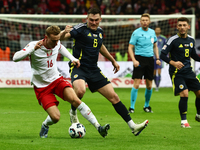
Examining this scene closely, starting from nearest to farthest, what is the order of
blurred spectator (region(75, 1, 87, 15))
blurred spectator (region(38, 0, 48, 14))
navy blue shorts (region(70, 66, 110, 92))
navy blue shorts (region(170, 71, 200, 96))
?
navy blue shorts (region(70, 66, 110, 92)) < navy blue shorts (region(170, 71, 200, 96)) < blurred spectator (region(75, 1, 87, 15)) < blurred spectator (region(38, 0, 48, 14))

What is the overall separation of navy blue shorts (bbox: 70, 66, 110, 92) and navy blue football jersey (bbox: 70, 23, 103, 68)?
94 millimetres

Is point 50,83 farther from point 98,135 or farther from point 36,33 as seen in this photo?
point 36,33

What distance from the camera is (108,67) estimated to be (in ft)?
49.4

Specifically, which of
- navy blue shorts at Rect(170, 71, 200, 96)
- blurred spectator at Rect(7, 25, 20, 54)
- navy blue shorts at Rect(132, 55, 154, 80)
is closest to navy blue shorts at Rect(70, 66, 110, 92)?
navy blue shorts at Rect(170, 71, 200, 96)

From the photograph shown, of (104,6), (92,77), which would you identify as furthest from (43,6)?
(92,77)

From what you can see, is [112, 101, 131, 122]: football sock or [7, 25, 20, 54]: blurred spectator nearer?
[112, 101, 131, 122]: football sock

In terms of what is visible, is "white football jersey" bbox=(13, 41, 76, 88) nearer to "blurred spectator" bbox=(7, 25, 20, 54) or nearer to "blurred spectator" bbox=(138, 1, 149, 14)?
"blurred spectator" bbox=(7, 25, 20, 54)

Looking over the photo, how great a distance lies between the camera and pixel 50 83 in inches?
218

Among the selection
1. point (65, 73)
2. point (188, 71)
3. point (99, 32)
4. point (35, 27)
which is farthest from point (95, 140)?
point (35, 27)

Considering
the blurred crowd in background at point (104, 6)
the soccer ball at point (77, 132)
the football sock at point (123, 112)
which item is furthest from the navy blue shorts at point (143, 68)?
the blurred crowd in background at point (104, 6)

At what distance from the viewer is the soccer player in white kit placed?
5297 mm

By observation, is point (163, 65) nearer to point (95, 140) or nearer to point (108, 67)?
point (108, 67)

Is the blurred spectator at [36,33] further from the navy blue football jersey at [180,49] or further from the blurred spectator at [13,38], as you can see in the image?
the navy blue football jersey at [180,49]

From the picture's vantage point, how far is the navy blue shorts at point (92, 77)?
231 inches
